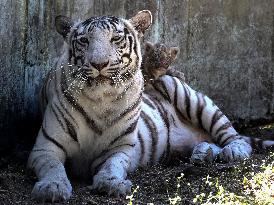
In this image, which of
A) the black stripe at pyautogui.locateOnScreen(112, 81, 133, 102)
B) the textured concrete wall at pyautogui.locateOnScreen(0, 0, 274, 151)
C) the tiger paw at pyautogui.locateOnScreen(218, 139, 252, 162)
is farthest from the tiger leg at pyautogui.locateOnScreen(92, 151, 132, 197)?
the textured concrete wall at pyautogui.locateOnScreen(0, 0, 274, 151)

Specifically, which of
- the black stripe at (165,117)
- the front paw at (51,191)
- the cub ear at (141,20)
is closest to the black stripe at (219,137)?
the black stripe at (165,117)

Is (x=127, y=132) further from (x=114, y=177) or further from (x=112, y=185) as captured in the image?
(x=112, y=185)

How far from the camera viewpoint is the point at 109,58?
440 cm

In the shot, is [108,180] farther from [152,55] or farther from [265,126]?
[265,126]

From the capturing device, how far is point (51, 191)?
3.98 m

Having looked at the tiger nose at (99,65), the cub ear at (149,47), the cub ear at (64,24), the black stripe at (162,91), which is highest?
the cub ear at (64,24)

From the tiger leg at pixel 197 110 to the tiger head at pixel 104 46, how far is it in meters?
0.80

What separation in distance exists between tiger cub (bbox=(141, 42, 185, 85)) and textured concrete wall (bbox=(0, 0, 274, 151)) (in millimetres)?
348

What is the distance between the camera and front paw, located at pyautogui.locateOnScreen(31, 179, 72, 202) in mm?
3973

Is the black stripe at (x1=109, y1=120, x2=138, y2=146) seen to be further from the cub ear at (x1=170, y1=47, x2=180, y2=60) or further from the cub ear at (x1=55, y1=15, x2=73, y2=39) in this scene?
the cub ear at (x1=170, y1=47, x2=180, y2=60)

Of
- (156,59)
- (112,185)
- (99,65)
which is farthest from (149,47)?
(112,185)

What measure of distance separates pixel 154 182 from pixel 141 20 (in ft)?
3.64

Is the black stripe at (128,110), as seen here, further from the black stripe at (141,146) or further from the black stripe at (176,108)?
the black stripe at (176,108)

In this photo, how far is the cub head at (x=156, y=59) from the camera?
5.54 m
